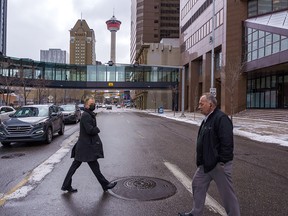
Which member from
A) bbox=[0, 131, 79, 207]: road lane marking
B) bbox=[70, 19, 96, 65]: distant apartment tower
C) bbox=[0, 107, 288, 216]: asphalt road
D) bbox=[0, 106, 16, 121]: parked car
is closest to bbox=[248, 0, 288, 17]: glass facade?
bbox=[0, 107, 288, 216]: asphalt road

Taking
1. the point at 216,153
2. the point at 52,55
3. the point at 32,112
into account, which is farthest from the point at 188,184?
the point at 52,55

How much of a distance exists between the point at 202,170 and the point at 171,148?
23.8 ft

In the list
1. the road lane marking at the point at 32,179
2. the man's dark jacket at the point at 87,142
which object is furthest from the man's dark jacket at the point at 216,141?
the road lane marking at the point at 32,179

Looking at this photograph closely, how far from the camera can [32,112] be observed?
13.1 metres

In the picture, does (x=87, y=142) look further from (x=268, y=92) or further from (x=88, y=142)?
(x=268, y=92)

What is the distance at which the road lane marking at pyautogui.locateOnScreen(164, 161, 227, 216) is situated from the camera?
479 cm

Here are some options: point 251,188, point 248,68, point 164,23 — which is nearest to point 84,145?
point 251,188

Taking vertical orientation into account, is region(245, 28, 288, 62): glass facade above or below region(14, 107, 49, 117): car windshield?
above

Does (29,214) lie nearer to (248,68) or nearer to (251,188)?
(251,188)

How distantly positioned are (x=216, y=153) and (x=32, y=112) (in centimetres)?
1089

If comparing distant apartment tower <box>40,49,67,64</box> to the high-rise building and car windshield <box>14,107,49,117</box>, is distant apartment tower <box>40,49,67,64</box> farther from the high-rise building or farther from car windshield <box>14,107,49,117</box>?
car windshield <box>14,107,49,117</box>

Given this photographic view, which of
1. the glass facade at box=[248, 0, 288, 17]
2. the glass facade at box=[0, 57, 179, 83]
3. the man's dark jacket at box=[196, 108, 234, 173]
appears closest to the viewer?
the man's dark jacket at box=[196, 108, 234, 173]

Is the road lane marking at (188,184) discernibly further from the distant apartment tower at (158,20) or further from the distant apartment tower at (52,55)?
the distant apartment tower at (52,55)

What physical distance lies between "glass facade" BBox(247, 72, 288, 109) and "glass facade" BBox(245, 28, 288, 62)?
4139 millimetres
